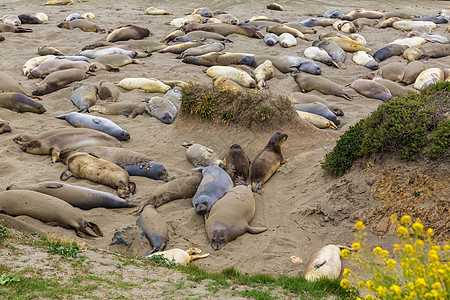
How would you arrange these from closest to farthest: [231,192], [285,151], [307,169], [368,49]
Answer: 1. [231,192]
2. [307,169]
3. [285,151]
4. [368,49]

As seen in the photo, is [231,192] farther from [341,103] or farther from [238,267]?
[341,103]

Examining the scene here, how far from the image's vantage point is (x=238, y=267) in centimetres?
491

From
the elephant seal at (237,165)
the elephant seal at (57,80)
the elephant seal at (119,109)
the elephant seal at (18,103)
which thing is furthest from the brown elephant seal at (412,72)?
the elephant seal at (18,103)

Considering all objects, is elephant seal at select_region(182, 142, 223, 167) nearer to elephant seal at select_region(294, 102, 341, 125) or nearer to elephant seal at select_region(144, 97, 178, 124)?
elephant seal at select_region(144, 97, 178, 124)

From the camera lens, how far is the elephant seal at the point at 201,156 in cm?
729

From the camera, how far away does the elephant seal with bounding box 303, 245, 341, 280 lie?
4456 mm

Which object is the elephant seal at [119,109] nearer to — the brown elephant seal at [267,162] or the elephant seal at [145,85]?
the elephant seal at [145,85]

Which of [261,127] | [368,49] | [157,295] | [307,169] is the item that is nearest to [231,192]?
[307,169]

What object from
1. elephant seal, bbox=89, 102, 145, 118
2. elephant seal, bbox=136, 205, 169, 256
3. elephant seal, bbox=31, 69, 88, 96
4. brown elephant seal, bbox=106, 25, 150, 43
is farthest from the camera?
brown elephant seal, bbox=106, 25, 150, 43

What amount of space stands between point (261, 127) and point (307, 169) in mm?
1414

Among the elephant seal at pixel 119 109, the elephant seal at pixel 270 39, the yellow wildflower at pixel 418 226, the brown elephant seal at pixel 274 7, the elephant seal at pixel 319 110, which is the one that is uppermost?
the yellow wildflower at pixel 418 226

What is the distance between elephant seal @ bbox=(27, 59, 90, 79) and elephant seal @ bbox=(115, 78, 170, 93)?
1283mm

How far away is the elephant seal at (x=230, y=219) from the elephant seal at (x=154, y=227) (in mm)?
532

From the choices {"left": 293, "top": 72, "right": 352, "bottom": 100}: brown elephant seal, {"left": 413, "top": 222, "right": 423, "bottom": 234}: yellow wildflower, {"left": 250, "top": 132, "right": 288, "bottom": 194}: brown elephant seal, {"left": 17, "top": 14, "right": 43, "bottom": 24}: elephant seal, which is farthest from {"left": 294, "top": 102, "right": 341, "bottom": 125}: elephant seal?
{"left": 17, "top": 14, "right": 43, "bottom": 24}: elephant seal
